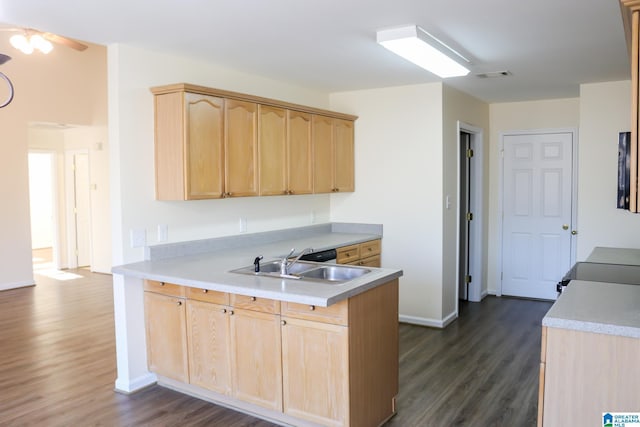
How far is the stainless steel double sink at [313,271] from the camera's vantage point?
320cm

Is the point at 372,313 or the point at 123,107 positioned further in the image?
the point at 123,107

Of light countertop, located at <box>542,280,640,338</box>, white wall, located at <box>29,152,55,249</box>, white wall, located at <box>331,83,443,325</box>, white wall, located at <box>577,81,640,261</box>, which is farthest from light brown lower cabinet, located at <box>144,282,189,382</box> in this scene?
white wall, located at <box>29,152,55,249</box>

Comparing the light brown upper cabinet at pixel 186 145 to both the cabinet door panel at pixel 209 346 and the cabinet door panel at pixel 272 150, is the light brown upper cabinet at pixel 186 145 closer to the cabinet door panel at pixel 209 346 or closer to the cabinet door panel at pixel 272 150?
the cabinet door panel at pixel 272 150

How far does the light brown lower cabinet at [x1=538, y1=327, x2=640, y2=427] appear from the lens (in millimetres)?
1974

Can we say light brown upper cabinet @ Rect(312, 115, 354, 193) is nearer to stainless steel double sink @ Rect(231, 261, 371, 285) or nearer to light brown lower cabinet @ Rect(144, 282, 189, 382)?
stainless steel double sink @ Rect(231, 261, 371, 285)

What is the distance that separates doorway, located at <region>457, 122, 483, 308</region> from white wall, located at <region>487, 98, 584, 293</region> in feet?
0.97

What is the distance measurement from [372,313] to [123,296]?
1.74m

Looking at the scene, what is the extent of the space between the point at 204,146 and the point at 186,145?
0.56ft

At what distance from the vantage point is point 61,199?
28.6 feet

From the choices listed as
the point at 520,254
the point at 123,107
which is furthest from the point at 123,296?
the point at 520,254

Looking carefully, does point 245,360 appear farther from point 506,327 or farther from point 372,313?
point 506,327

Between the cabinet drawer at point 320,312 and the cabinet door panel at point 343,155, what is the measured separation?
2.53m

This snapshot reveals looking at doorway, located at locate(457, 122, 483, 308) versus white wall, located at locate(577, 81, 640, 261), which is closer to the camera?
white wall, located at locate(577, 81, 640, 261)

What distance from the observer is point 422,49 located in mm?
3402
